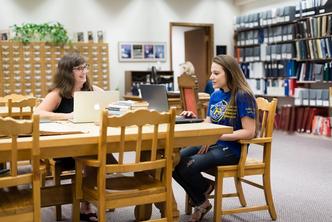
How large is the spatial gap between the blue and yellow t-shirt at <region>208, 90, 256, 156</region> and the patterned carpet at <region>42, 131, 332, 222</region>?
62cm

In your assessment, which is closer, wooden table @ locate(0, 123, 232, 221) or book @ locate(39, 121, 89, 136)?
wooden table @ locate(0, 123, 232, 221)

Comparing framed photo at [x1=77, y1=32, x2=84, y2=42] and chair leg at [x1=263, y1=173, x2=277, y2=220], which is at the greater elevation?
framed photo at [x1=77, y1=32, x2=84, y2=42]

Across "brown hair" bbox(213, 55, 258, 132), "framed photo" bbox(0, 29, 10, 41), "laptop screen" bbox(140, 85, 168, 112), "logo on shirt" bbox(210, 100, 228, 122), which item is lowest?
"logo on shirt" bbox(210, 100, 228, 122)

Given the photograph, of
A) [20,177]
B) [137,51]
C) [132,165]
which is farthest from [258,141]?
[137,51]

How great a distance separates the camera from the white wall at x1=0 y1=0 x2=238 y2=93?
7809mm

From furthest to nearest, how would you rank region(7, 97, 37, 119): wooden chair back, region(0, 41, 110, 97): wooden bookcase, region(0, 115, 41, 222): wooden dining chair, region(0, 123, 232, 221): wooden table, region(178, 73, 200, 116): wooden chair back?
region(0, 41, 110, 97): wooden bookcase
region(178, 73, 200, 116): wooden chair back
region(7, 97, 37, 119): wooden chair back
region(0, 123, 232, 221): wooden table
region(0, 115, 41, 222): wooden dining chair

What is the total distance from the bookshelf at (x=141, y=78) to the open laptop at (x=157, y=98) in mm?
4840

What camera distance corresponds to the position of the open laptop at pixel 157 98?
9.86 ft

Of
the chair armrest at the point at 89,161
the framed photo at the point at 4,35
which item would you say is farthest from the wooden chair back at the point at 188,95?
the framed photo at the point at 4,35

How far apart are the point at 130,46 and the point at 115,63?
0.43m

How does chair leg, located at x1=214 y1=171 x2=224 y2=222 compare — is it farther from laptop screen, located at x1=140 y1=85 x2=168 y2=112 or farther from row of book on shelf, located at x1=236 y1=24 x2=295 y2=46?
row of book on shelf, located at x1=236 y1=24 x2=295 y2=46

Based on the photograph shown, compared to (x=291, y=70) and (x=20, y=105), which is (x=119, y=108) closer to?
(x=20, y=105)

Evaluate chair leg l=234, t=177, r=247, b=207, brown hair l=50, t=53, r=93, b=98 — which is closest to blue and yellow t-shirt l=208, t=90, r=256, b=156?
chair leg l=234, t=177, r=247, b=207

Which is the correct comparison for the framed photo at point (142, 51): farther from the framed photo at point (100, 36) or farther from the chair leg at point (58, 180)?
the chair leg at point (58, 180)
